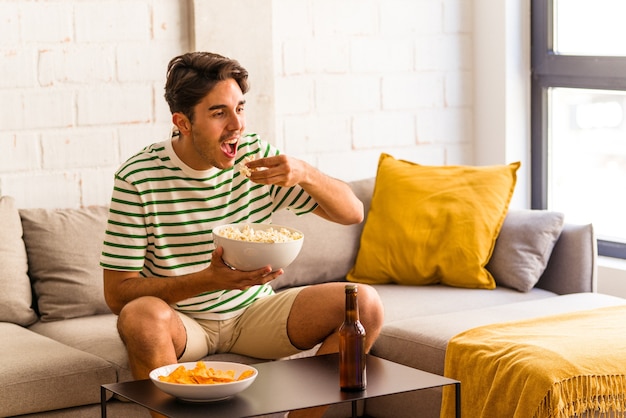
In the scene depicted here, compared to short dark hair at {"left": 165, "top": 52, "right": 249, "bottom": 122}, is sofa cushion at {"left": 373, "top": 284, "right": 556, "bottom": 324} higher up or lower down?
lower down

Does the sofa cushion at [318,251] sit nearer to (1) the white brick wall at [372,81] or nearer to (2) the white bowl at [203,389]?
(1) the white brick wall at [372,81]

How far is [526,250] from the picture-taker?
3.53 meters

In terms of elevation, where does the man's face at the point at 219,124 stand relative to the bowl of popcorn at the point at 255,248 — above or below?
above

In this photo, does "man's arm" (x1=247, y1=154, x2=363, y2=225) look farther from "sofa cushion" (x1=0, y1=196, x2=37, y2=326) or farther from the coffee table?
"sofa cushion" (x1=0, y1=196, x2=37, y2=326)

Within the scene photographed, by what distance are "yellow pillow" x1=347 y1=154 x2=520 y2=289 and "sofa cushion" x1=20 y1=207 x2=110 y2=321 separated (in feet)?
2.99

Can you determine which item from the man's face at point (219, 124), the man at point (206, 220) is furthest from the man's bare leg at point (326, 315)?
the man's face at point (219, 124)

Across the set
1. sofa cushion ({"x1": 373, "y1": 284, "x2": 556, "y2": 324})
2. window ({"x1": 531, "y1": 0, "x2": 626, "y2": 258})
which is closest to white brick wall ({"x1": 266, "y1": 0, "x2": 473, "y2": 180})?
window ({"x1": 531, "y1": 0, "x2": 626, "y2": 258})

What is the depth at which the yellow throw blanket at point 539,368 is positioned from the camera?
2.50 metres

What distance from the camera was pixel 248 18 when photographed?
375cm

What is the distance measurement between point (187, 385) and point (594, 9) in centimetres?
267

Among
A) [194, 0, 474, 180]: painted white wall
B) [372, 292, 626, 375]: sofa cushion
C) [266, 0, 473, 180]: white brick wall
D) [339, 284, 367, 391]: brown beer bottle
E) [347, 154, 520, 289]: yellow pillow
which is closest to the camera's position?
[339, 284, 367, 391]: brown beer bottle

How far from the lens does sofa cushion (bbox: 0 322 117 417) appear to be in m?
2.63

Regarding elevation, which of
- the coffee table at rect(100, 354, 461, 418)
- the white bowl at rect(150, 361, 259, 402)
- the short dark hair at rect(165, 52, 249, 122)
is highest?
the short dark hair at rect(165, 52, 249, 122)

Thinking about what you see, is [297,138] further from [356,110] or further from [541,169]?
[541,169]
